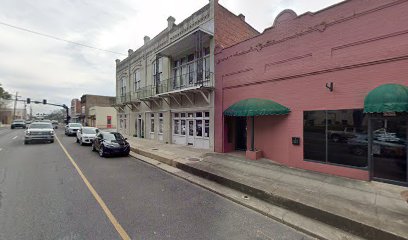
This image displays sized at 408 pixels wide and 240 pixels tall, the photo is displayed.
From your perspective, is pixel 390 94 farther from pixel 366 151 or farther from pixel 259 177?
pixel 259 177

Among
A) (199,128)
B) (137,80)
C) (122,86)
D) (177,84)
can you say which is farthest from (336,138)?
(122,86)

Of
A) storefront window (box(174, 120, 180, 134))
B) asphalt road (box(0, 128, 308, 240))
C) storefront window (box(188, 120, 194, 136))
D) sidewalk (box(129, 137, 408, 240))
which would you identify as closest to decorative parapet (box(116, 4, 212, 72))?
storefront window (box(188, 120, 194, 136))

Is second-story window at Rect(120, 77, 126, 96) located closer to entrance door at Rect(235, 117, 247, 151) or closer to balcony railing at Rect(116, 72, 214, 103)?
balcony railing at Rect(116, 72, 214, 103)

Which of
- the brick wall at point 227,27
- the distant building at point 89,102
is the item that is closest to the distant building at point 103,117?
the distant building at point 89,102

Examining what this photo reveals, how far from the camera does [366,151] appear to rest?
7.05m

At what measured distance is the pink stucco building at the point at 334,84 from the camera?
6.55m

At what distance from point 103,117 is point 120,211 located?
1674 inches

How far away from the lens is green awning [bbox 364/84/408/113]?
580 centimetres

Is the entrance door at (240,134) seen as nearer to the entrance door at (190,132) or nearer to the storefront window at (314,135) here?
the entrance door at (190,132)

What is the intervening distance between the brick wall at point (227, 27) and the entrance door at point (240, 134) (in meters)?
4.96

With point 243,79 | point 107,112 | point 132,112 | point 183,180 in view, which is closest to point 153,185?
point 183,180

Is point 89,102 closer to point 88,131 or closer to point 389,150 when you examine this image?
point 88,131

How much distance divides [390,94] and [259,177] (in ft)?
15.7

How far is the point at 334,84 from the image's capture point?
25.6ft
